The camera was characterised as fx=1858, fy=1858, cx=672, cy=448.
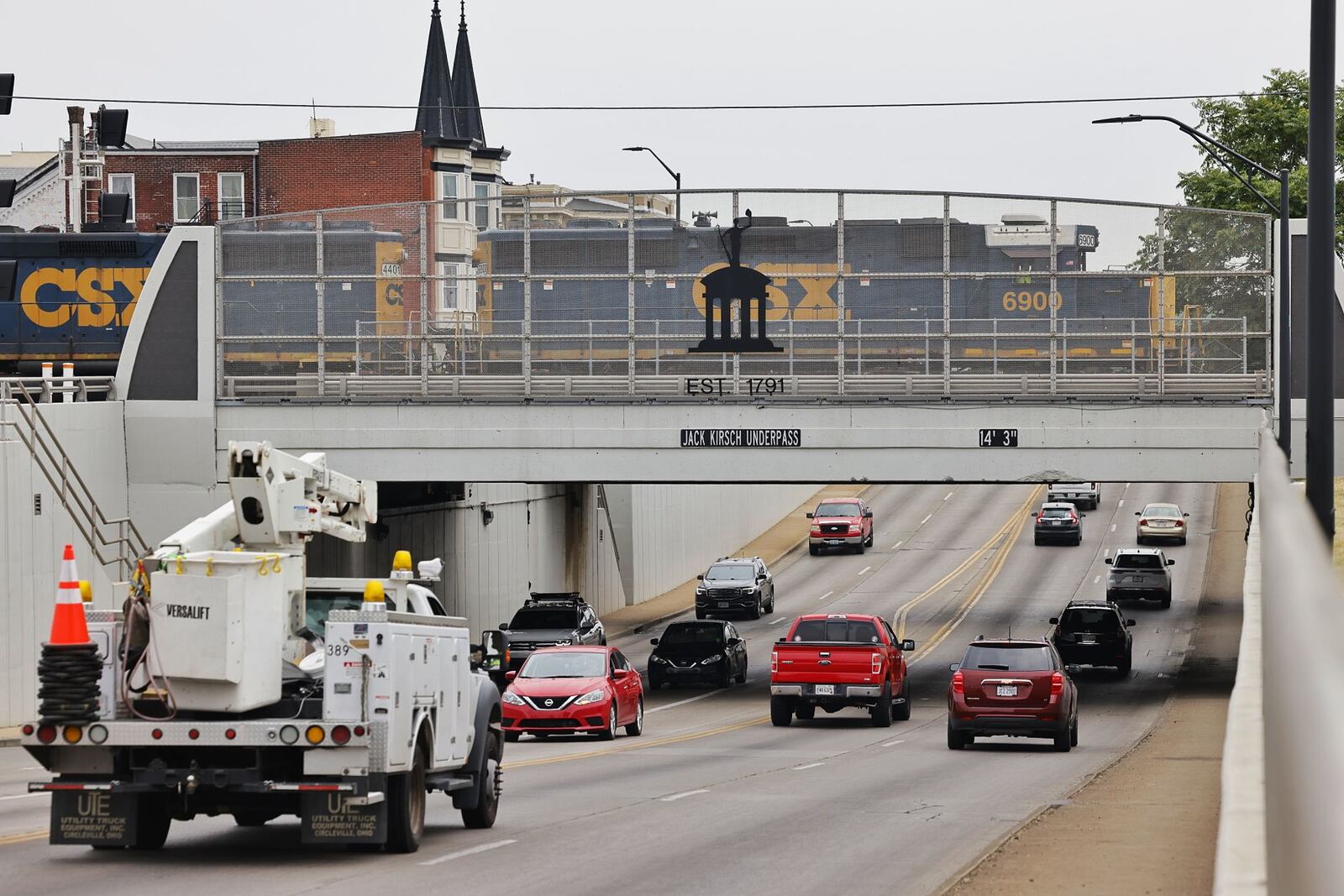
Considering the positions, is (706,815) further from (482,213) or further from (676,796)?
(482,213)

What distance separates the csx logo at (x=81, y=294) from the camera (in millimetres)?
46750

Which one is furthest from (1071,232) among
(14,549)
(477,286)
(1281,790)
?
(1281,790)

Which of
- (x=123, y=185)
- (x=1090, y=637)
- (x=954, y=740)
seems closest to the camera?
(x=954, y=740)

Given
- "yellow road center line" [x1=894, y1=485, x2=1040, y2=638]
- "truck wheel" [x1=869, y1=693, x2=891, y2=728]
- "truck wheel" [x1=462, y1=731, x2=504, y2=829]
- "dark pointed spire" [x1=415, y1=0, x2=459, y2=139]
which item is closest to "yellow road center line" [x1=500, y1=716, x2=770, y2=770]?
"truck wheel" [x1=869, y1=693, x2=891, y2=728]

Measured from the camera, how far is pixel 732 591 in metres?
58.7

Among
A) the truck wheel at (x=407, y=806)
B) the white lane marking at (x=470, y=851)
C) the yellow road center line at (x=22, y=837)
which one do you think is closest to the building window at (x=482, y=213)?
the yellow road center line at (x=22, y=837)

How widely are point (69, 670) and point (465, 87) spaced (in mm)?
67905

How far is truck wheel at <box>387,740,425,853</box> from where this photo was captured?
13414 mm

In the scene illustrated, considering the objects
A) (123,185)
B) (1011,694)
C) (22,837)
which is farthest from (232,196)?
(22,837)

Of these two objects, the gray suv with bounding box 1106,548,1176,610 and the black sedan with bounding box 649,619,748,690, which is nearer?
the black sedan with bounding box 649,619,748,690

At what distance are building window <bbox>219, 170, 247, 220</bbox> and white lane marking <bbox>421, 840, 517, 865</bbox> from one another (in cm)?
5703

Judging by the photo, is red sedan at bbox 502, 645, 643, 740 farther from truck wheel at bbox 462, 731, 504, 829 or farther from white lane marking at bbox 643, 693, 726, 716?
truck wheel at bbox 462, 731, 504, 829

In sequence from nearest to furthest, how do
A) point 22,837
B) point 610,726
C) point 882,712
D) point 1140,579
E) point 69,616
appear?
point 69,616
point 22,837
point 610,726
point 882,712
point 1140,579

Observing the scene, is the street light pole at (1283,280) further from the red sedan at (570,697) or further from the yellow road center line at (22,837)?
the yellow road center line at (22,837)
